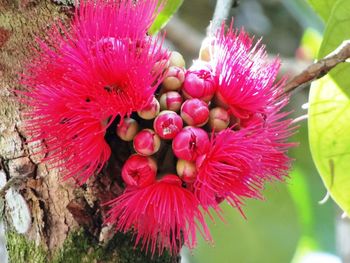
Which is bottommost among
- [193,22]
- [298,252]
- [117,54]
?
[298,252]

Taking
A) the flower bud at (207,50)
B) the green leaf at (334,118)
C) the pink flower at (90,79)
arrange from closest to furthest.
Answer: the pink flower at (90,79), the flower bud at (207,50), the green leaf at (334,118)

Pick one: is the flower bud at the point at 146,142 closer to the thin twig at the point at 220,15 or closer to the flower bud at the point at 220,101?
the flower bud at the point at 220,101

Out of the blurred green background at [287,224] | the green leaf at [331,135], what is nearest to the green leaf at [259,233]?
the blurred green background at [287,224]

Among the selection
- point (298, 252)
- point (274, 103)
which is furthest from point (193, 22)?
point (274, 103)

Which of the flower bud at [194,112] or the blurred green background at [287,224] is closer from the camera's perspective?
the flower bud at [194,112]

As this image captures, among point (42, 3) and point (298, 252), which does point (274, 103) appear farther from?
point (298, 252)

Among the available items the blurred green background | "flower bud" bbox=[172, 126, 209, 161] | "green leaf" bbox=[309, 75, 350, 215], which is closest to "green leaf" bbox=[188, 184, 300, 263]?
the blurred green background

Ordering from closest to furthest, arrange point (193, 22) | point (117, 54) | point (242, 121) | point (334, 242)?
point (117, 54) → point (242, 121) → point (334, 242) → point (193, 22)

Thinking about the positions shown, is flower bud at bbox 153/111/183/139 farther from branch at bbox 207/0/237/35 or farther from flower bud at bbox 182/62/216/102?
branch at bbox 207/0/237/35
